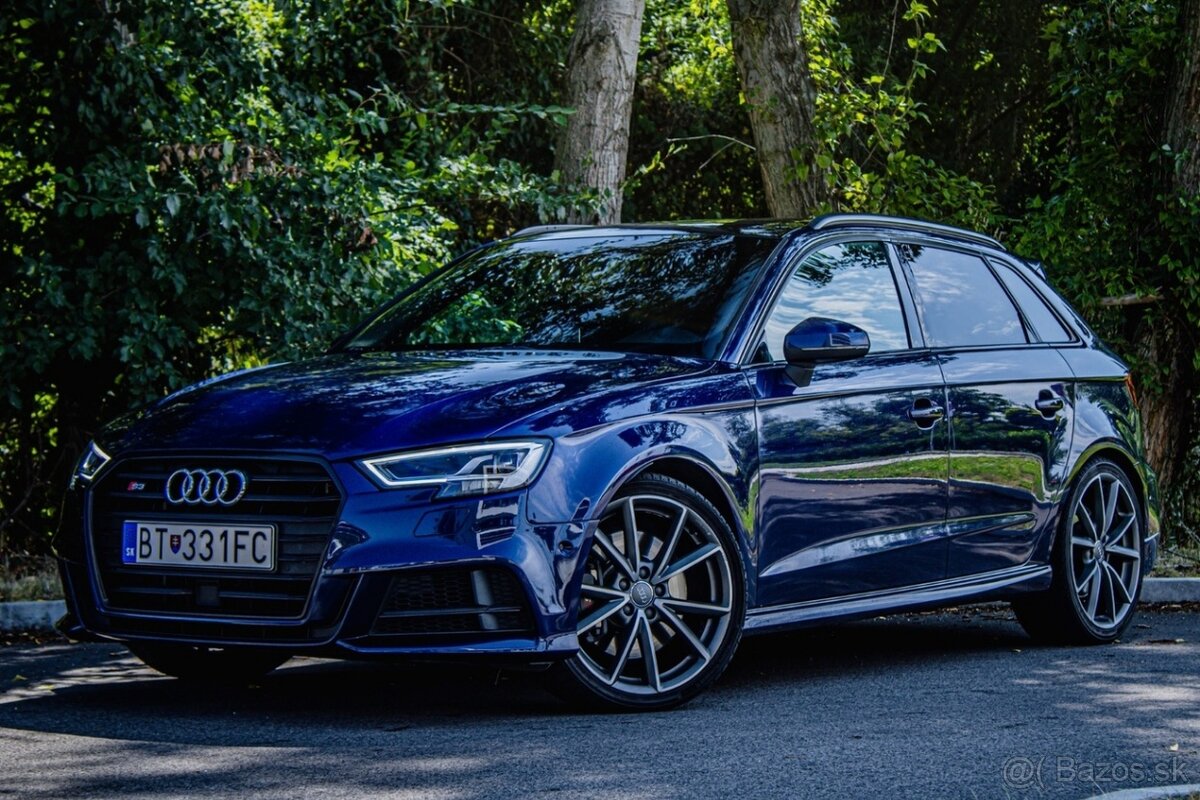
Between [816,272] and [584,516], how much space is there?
6.06 feet

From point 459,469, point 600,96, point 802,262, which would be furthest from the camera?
point 600,96

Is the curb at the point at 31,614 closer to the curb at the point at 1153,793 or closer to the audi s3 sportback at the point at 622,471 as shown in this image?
the audi s3 sportback at the point at 622,471

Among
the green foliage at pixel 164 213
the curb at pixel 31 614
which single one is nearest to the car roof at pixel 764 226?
the curb at pixel 31 614

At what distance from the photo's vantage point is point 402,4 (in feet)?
50.6

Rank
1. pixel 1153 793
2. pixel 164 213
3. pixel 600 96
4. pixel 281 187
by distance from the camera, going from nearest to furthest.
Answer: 1. pixel 1153 793
2. pixel 164 213
3. pixel 281 187
4. pixel 600 96

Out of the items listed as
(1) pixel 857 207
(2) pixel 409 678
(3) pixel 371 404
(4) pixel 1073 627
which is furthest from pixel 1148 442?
(3) pixel 371 404

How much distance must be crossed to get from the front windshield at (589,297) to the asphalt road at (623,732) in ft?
4.14

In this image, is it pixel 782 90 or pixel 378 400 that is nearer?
pixel 378 400

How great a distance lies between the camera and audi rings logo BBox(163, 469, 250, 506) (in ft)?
19.1

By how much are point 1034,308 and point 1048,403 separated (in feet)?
2.06

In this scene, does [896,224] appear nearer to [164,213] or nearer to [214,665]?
[214,665]

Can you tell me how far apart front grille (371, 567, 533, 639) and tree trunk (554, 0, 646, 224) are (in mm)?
8786

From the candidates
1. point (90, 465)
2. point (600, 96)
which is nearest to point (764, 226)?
point (90, 465)

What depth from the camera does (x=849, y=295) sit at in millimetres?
7363
